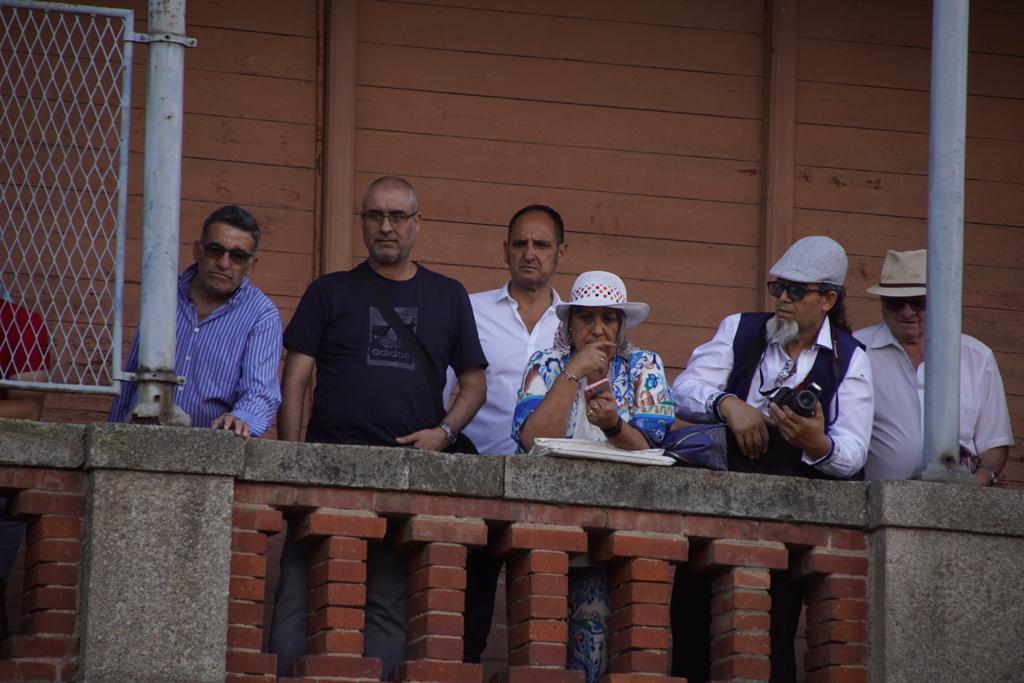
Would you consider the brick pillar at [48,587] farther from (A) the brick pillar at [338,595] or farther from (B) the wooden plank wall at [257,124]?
(B) the wooden plank wall at [257,124]

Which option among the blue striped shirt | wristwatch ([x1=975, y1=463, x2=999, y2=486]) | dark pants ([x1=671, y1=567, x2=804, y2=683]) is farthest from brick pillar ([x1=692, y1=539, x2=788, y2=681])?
the blue striped shirt

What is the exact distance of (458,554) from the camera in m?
5.95

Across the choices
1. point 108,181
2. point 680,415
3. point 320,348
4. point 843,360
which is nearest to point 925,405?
point 843,360

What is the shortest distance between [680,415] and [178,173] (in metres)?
1.94

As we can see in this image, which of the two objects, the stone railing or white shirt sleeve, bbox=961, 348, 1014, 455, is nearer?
the stone railing

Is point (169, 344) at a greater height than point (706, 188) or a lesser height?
lesser

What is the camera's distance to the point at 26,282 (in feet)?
26.5

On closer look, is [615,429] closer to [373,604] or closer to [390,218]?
[373,604]

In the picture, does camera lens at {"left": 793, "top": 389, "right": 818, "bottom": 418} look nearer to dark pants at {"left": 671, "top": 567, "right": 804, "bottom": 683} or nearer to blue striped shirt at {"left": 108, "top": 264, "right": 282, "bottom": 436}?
dark pants at {"left": 671, "top": 567, "right": 804, "bottom": 683}

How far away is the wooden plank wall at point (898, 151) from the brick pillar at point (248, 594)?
3826 mm

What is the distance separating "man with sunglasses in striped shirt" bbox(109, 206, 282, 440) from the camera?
646 cm

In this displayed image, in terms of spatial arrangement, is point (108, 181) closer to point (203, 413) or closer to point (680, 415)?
point (203, 413)

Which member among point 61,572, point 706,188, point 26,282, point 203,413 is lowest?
point 61,572

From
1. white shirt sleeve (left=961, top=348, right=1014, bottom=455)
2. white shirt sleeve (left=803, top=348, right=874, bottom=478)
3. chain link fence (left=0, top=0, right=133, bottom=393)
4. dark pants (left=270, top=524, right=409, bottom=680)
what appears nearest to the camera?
dark pants (left=270, top=524, right=409, bottom=680)
